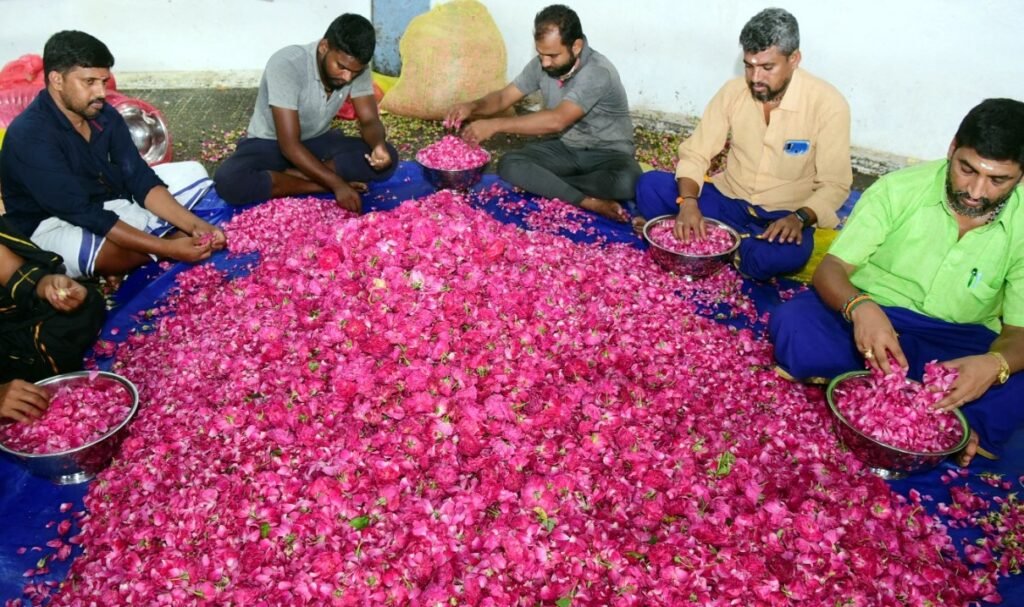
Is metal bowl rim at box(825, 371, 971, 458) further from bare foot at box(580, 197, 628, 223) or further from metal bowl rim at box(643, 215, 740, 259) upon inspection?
bare foot at box(580, 197, 628, 223)

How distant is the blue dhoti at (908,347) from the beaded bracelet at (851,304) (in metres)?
0.19

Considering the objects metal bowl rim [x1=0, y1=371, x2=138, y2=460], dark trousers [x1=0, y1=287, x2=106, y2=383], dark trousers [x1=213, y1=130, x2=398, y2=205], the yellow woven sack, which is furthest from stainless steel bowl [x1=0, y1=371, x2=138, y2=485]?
the yellow woven sack

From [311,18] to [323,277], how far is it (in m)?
5.62

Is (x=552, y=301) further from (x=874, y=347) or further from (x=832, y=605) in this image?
(x=832, y=605)

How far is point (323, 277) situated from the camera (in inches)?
131

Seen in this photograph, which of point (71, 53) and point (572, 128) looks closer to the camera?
point (71, 53)

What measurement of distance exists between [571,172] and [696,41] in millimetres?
2253

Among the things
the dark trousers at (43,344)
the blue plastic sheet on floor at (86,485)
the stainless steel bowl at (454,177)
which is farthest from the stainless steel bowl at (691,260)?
the dark trousers at (43,344)

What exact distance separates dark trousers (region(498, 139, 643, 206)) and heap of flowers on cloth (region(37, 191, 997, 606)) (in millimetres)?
1591

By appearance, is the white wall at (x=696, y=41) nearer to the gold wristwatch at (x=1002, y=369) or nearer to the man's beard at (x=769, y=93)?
the man's beard at (x=769, y=93)

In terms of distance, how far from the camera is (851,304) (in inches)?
122

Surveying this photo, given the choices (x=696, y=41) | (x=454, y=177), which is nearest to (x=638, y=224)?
(x=454, y=177)

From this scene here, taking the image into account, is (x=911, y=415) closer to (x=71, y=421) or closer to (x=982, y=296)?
(x=982, y=296)

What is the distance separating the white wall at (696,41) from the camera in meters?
5.28
